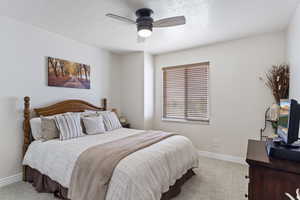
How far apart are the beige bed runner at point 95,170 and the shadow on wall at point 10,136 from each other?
1.42 m

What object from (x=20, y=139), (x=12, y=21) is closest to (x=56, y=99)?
(x=20, y=139)

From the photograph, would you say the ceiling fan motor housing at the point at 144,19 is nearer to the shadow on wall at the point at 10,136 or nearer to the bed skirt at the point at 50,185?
the bed skirt at the point at 50,185

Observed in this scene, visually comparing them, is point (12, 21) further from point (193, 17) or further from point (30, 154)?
point (193, 17)

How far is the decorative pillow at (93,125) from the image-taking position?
286 centimetres

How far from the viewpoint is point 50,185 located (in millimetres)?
2191

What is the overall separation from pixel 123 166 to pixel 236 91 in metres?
2.80

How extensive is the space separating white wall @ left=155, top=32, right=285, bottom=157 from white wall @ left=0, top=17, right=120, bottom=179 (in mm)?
2887

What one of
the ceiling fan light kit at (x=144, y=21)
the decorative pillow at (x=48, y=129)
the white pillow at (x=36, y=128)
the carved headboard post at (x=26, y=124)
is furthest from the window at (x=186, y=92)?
the carved headboard post at (x=26, y=124)

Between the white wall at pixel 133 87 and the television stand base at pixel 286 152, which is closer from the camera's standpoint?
the television stand base at pixel 286 152

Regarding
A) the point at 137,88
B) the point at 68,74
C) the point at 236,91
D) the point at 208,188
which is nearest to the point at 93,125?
the point at 68,74

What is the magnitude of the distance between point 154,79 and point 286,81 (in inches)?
111

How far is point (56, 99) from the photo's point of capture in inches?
121

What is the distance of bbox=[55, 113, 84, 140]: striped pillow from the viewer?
250 centimetres

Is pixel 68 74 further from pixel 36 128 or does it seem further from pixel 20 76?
pixel 36 128
